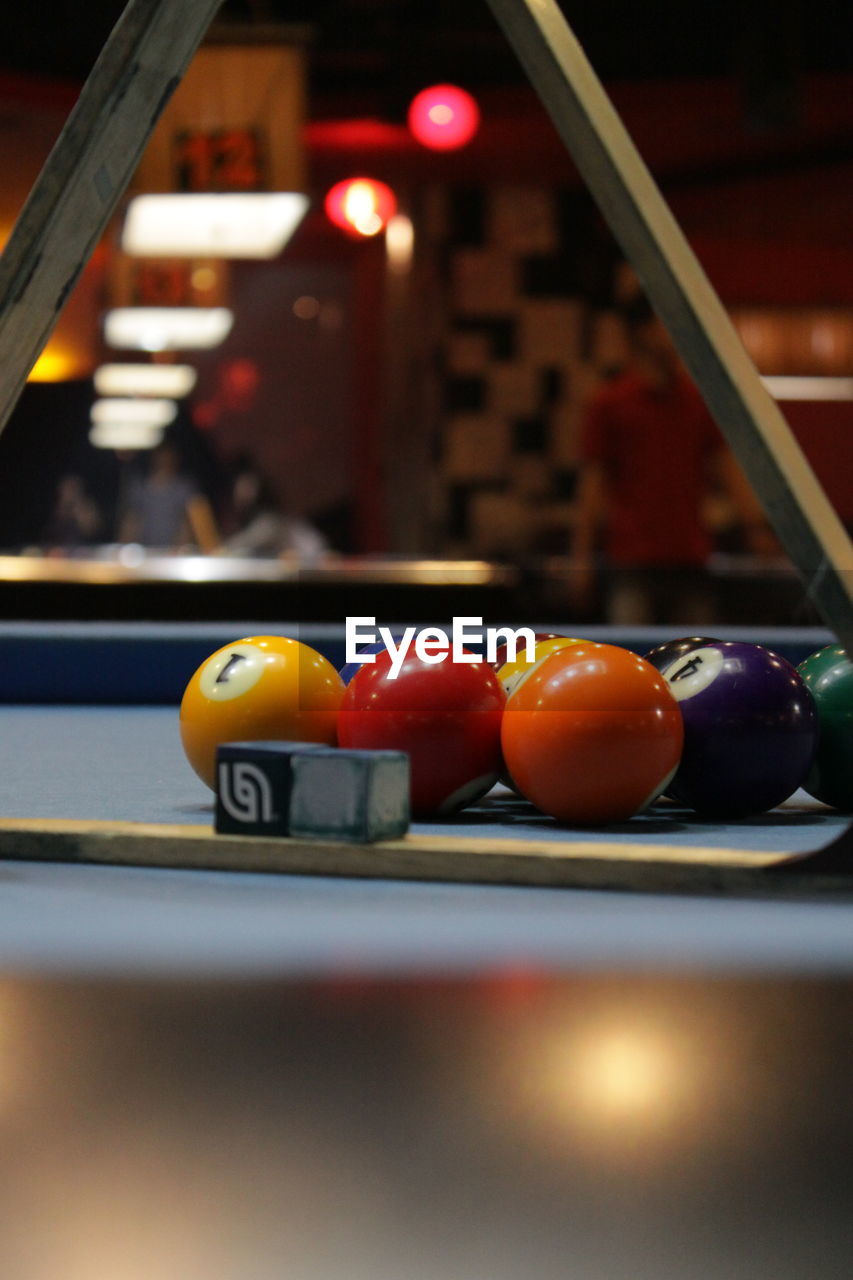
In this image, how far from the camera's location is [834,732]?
2.76 m

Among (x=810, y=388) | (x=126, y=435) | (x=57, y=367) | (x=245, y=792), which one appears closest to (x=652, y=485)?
(x=245, y=792)

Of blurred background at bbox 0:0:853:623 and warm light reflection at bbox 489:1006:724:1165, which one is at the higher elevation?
blurred background at bbox 0:0:853:623

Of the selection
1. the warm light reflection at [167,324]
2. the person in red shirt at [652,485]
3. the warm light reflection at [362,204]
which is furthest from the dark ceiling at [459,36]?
the person in red shirt at [652,485]

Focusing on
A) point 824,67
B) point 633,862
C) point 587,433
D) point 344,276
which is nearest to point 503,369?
point 824,67

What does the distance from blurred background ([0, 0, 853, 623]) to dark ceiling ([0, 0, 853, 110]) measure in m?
0.02

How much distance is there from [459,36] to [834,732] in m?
7.49

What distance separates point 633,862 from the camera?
7.12 ft

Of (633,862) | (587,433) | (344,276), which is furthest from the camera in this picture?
(344,276)

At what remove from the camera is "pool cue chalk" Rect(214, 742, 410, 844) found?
2.24 m

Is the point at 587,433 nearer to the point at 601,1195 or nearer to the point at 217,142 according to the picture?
the point at 217,142

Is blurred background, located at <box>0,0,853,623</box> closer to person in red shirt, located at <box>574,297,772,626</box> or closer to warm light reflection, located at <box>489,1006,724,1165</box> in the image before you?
person in red shirt, located at <box>574,297,772,626</box>

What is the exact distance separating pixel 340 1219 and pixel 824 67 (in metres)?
9.14

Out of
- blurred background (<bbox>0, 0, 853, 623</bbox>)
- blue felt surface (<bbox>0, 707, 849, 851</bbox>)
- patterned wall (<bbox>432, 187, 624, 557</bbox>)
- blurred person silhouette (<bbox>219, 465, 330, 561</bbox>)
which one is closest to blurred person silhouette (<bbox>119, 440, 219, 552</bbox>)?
blurred background (<bbox>0, 0, 853, 623</bbox>)

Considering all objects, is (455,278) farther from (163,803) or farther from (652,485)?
(163,803)
